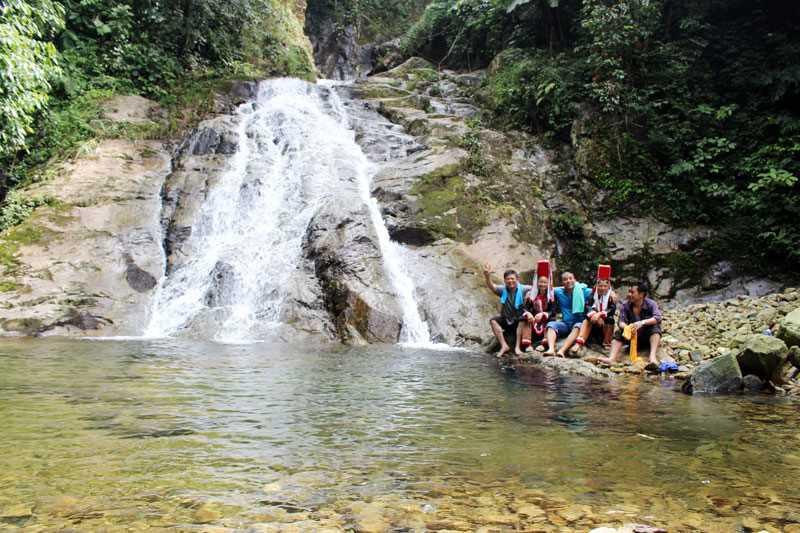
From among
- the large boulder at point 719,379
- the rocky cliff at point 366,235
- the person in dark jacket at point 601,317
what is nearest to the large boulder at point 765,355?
the large boulder at point 719,379

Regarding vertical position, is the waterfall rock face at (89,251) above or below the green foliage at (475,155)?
below

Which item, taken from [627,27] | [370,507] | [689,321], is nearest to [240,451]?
[370,507]

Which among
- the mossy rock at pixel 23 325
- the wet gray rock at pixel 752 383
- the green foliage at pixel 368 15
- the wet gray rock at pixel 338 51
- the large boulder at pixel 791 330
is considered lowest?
the mossy rock at pixel 23 325

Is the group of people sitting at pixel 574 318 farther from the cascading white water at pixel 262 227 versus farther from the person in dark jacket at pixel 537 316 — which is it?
the cascading white water at pixel 262 227

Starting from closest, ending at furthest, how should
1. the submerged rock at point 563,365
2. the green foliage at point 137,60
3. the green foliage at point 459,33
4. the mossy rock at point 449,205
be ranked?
1. the submerged rock at point 563,365
2. the mossy rock at point 449,205
3. the green foliage at point 137,60
4. the green foliage at point 459,33

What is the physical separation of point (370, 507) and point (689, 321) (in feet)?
29.2

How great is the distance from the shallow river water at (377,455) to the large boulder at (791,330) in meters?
1.77

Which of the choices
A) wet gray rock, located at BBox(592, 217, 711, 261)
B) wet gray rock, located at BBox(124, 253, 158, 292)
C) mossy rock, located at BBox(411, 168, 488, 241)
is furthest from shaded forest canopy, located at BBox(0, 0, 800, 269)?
mossy rock, located at BBox(411, 168, 488, 241)

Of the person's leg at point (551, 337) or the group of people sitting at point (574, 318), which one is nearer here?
the group of people sitting at point (574, 318)

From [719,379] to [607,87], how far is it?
36.4 feet

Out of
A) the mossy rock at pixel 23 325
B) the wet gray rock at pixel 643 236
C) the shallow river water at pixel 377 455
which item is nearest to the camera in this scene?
the shallow river water at pixel 377 455

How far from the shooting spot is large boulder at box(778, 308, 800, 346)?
6715mm

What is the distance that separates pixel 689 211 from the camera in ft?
45.7

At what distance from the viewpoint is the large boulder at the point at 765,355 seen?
607 centimetres
